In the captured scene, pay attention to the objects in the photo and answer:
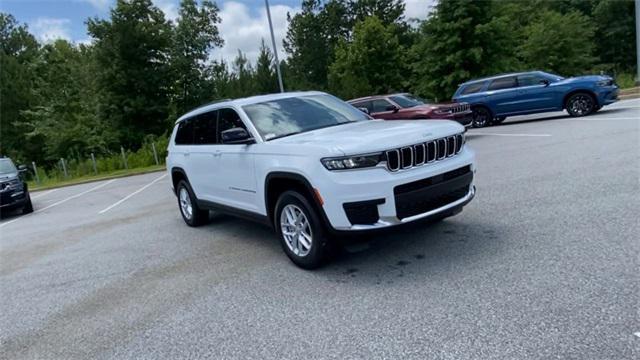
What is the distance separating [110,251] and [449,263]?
192 inches

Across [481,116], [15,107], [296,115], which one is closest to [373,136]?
[296,115]

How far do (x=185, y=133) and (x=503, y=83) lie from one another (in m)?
12.8

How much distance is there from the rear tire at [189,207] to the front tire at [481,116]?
12551 millimetres

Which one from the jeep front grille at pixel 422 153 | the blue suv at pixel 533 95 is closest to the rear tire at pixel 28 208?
the jeep front grille at pixel 422 153

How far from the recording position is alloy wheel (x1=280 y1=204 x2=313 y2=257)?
15.6 ft

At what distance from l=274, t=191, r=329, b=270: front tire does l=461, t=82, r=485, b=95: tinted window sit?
14.1 metres

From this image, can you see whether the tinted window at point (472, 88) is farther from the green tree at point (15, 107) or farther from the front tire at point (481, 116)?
the green tree at point (15, 107)

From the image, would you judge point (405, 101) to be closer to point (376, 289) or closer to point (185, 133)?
point (185, 133)

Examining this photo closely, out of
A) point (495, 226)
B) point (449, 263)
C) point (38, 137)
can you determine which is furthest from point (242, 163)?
point (38, 137)

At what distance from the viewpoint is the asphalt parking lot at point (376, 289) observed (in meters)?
3.21

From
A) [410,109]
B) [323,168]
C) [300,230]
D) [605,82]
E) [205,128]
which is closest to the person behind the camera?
[323,168]

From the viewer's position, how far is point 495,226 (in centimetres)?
543

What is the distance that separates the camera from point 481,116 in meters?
17.3

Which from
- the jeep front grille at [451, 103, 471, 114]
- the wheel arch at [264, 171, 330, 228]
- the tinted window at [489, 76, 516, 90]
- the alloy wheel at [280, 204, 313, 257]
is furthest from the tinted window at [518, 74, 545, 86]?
the alloy wheel at [280, 204, 313, 257]
